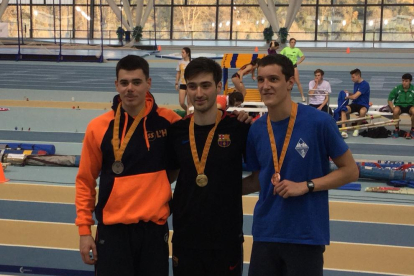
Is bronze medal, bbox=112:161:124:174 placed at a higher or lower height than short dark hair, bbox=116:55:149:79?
lower

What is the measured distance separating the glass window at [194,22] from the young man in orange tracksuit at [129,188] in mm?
42495

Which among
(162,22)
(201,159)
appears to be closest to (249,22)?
(162,22)

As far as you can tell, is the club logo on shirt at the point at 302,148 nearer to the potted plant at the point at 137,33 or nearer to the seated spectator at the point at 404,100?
the seated spectator at the point at 404,100

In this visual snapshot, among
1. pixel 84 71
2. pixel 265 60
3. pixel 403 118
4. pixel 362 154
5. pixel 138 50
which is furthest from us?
pixel 138 50

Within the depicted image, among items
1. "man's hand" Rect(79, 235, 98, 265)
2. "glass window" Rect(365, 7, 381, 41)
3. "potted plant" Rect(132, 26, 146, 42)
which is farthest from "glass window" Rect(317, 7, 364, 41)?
"man's hand" Rect(79, 235, 98, 265)

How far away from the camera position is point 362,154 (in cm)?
1108

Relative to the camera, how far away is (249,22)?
45500 millimetres

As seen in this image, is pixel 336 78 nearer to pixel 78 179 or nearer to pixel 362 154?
pixel 362 154

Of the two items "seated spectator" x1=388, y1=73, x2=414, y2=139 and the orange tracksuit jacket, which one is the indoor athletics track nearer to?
"seated spectator" x1=388, y1=73, x2=414, y2=139

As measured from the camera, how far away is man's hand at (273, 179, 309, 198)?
321cm

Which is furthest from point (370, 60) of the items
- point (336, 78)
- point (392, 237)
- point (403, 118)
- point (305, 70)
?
point (392, 237)

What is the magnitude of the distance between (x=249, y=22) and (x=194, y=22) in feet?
13.0

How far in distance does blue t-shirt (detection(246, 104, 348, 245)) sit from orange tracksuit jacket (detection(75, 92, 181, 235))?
580 mm

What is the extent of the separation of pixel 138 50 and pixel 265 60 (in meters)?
32.5
